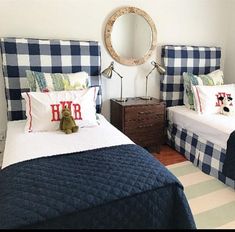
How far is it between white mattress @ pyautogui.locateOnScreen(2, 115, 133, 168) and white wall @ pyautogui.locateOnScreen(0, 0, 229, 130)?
83 centimetres

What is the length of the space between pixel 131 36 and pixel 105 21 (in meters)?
0.35

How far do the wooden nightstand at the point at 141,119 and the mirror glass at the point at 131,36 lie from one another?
58 centimetres

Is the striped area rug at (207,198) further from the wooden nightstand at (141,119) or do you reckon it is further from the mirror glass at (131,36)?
the mirror glass at (131,36)

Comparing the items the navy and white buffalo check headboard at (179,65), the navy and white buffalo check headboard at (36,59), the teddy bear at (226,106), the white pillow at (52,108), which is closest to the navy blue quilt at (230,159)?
the teddy bear at (226,106)

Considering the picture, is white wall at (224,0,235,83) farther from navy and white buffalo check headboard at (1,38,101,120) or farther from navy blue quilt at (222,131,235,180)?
navy and white buffalo check headboard at (1,38,101,120)

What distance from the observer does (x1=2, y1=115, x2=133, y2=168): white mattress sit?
1539mm

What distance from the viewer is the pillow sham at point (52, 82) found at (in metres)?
2.15

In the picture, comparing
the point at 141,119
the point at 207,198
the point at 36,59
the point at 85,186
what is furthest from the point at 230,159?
the point at 36,59

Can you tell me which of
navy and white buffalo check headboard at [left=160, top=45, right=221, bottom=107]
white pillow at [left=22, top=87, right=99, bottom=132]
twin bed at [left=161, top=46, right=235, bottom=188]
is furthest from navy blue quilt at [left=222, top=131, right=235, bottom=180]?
white pillow at [left=22, top=87, right=99, bottom=132]

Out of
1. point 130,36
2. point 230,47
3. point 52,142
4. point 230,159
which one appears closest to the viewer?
point 52,142

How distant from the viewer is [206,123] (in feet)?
7.79

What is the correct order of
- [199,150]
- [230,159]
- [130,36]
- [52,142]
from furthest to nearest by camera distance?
[130,36]
[199,150]
[230,159]
[52,142]

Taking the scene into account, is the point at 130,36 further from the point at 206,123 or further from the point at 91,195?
the point at 91,195

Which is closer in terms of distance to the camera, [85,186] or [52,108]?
[85,186]
